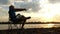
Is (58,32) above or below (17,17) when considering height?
below

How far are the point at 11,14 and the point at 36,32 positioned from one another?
4.86ft

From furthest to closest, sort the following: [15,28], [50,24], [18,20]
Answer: [50,24]
[15,28]
[18,20]

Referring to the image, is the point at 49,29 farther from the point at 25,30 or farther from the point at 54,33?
the point at 25,30

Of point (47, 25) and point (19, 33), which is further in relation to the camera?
point (47, 25)

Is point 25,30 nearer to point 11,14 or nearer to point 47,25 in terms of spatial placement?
point 11,14

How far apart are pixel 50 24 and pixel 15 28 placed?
2.34m

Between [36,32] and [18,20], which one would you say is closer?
[18,20]

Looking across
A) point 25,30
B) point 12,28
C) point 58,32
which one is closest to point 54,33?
point 58,32

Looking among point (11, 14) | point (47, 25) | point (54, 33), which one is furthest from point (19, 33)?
point (47, 25)

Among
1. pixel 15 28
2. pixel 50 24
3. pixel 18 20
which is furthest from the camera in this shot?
pixel 50 24

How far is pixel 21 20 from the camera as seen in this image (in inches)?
353

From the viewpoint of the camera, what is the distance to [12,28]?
952 cm

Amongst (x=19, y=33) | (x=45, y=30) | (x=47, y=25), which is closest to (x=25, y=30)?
(x=19, y=33)

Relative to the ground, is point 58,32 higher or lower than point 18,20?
lower
